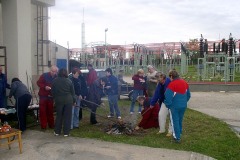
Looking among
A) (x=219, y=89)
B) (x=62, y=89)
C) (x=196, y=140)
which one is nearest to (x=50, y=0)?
(x=62, y=89)

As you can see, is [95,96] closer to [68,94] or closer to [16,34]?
[68,94]

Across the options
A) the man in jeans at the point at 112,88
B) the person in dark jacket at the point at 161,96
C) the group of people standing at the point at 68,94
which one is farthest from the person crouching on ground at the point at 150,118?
the man in jeans at the point at 112,88

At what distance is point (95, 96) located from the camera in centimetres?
973

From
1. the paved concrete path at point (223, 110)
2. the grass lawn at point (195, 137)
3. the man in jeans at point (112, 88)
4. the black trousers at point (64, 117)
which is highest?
the man in jeans at point (112, 88)

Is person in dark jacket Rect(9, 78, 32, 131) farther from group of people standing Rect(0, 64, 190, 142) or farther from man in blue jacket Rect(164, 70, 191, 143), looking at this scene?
man in blue jacket Rect(164, 70, 191, 143)

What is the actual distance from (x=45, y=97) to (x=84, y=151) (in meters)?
2.62

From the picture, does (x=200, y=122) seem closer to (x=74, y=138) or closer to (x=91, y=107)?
(x=91, y=107)

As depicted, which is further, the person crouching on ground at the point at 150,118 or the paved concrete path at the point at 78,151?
the person crouching on ground at the point at 150,118

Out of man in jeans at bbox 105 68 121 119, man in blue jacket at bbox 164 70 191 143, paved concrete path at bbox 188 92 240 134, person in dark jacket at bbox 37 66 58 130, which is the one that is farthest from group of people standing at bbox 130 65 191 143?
person in dark jacket at bbox 37 66 58 130

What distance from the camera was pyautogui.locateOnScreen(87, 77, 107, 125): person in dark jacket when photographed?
9438mm

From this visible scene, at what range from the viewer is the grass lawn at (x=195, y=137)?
6762mm

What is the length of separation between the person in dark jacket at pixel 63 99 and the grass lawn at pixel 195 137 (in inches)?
18.7

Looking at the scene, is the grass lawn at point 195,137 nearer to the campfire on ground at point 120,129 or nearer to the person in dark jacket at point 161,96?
the campfire on ground at point 120,129

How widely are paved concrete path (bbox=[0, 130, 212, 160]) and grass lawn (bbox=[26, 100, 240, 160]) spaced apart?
1.31ft
